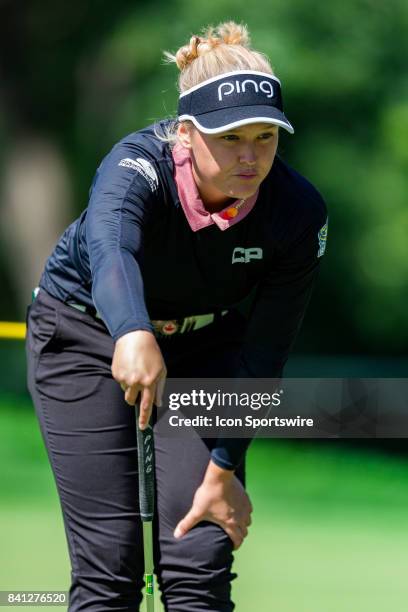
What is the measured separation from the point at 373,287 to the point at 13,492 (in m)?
2.78

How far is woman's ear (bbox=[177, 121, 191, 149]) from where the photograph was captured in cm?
291

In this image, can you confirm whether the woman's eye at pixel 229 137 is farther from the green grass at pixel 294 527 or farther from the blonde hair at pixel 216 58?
the green grass at pixel 294 527

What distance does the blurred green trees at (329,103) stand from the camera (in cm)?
693

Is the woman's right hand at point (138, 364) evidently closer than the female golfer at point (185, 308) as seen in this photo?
Yes

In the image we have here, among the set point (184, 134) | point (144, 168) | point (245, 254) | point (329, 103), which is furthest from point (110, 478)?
point (329, 103)

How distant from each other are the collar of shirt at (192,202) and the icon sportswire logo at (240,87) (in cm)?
22

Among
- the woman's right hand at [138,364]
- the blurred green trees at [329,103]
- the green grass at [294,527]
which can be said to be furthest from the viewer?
the blurred green trees at [329,103]

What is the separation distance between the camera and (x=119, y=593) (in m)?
2.95

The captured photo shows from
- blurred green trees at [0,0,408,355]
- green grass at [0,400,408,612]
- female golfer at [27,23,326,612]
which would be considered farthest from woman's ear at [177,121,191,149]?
blurred green trees at [0,0,408,355]

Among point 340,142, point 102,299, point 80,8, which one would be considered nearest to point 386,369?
point 340,142

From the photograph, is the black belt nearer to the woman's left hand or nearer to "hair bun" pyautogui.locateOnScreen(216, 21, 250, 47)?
the woman's left hand

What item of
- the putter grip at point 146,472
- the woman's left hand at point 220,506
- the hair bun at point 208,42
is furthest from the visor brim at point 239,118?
the woman's left hand at point 220,506

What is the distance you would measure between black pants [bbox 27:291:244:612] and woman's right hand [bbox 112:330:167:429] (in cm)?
66

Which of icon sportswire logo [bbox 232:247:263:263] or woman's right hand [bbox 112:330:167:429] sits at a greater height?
icon sportswire logo [bbox 232:247:263:263]
